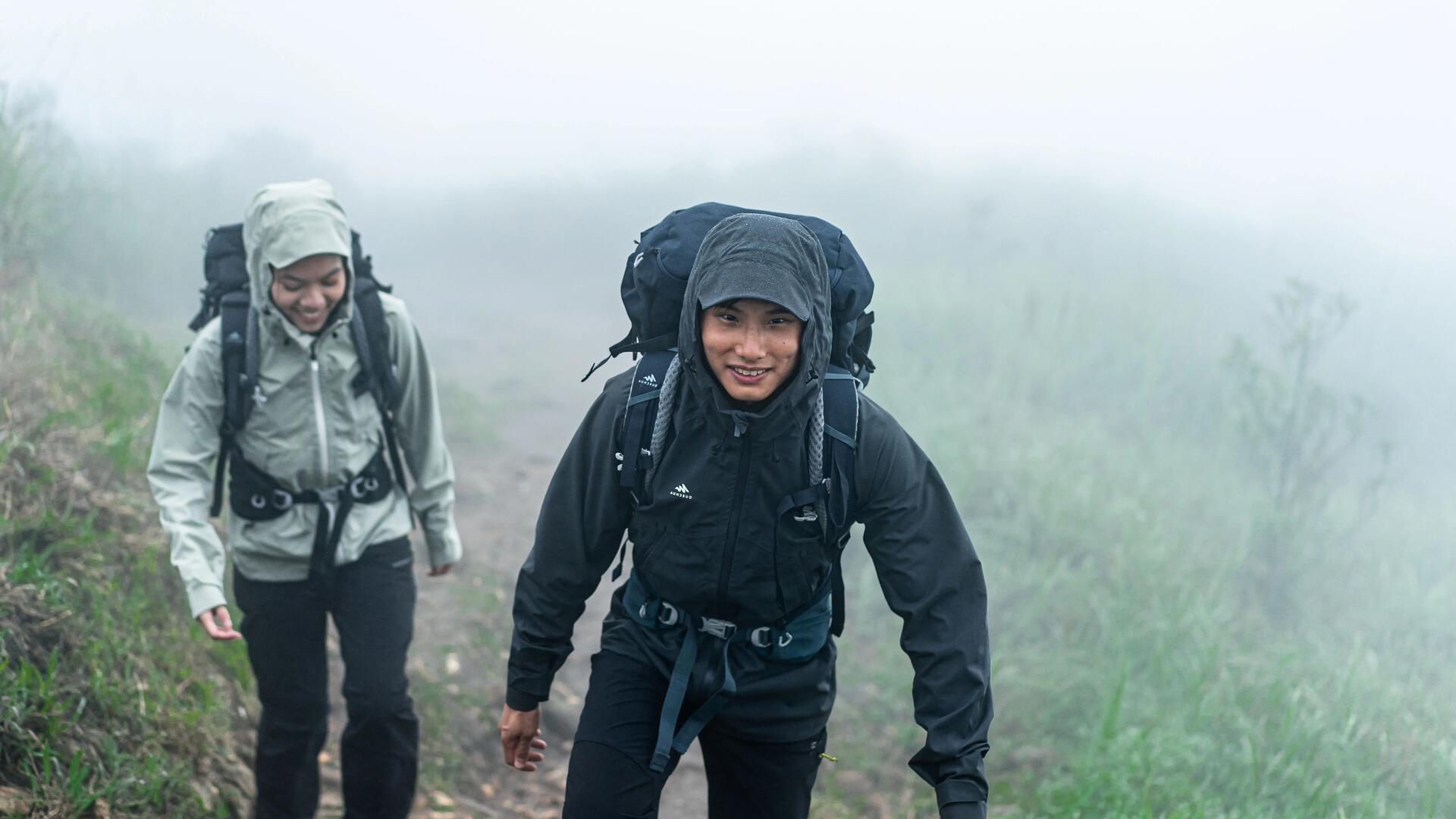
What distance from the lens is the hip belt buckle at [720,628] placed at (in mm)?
2773

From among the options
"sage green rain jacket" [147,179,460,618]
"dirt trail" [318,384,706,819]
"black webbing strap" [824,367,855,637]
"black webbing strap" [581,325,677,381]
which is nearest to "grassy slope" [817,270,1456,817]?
"dirt trail" [318,384,706,819]

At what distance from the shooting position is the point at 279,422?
3.60m

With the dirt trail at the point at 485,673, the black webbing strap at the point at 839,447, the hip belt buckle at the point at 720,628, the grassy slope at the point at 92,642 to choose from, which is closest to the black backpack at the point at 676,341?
the black webbing strap at the point at 839,447

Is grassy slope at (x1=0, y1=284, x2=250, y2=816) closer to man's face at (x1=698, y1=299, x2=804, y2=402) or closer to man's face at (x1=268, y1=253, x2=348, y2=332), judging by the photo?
man's face at (x1=268, y1=253, x2=348, y2=332)

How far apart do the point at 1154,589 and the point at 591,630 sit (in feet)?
10.6

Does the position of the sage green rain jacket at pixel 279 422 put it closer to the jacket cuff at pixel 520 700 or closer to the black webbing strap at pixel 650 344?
the jacket cuff at pixel 520 700

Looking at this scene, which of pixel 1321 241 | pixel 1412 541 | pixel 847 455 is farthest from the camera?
pixel 1321 241

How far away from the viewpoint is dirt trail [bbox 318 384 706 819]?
4824 millimetres

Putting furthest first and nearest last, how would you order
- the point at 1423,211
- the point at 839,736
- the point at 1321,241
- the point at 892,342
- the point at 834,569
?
1. the point at 1321,241
2. the point at 892,342
3. the point at 1423,211
4. the point at 839,736
5. the point at 834,569

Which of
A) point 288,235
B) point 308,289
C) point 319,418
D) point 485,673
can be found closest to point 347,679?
point 319,418

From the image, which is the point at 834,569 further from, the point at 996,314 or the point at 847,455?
the point at 996,314

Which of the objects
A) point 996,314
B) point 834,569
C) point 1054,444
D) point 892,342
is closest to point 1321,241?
point 996,314

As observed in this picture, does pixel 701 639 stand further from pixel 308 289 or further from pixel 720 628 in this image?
pixel 308 289

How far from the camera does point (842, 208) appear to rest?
1748 centimetres
